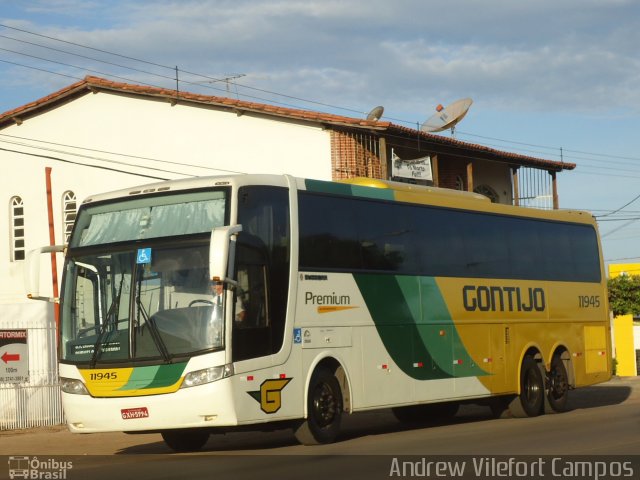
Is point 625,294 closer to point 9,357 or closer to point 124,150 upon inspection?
point 124,150

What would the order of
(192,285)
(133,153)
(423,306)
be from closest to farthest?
(192,285) < (423,306) < (133,153)

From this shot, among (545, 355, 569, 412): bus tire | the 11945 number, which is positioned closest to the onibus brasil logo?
(545, 355, 569, 412): bus tire

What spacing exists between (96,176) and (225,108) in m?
5.98

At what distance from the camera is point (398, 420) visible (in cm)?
2048

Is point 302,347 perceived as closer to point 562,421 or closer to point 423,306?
point 423,306

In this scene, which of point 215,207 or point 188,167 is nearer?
point 215,207

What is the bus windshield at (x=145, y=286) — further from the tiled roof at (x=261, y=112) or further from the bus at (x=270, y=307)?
the tiled roof at (x=261, y=112)

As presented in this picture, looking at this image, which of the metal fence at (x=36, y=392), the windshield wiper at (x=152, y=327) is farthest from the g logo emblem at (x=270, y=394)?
the metal fence at (x=36, y=392)

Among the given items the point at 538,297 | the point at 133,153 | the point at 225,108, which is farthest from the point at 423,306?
the point at 133,153

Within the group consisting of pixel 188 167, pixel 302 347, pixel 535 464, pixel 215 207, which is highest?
pixel 188 167

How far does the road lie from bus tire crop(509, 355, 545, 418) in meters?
0.28

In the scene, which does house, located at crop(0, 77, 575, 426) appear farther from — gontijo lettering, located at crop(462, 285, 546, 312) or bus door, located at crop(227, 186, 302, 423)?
bus door, located at crop(227, 186, 302, 423)

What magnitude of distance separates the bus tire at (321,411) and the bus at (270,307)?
0.08ft

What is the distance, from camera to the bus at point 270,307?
522 inches
